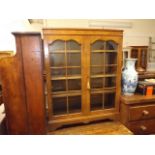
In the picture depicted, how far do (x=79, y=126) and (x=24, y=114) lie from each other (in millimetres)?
650

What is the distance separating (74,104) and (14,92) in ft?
2.16

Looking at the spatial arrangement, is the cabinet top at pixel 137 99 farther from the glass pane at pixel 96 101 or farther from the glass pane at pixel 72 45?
the glass pane at pixel 72 45

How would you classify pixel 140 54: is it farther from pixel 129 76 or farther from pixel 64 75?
A: pixel 64 75

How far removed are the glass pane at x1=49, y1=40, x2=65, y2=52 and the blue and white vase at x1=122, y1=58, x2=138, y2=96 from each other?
2.45ft

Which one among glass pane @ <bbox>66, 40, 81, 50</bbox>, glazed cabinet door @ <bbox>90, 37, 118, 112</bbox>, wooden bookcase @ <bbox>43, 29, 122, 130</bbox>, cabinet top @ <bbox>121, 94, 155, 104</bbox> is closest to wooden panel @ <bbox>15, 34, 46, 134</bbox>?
wooden bookcase @ <bbox>43, 29, 122, 130</bbox>

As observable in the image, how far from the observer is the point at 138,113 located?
1.51 metres

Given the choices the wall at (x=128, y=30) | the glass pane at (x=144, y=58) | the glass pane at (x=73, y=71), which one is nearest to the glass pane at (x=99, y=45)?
the glass pane at (x=73, y=71)

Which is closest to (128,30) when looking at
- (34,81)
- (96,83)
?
(96,83)

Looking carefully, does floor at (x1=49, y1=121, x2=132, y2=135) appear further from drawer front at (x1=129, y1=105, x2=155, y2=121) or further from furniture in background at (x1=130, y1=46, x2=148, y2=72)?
furniture in background at (x1=130, y1=46, x2=148, y2=72)

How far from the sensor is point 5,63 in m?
0.97

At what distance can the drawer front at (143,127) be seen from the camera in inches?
60.0
